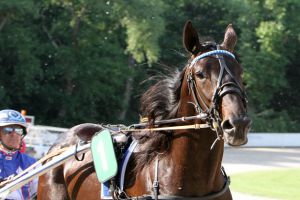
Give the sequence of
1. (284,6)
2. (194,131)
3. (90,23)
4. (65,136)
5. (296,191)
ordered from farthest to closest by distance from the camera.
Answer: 1. (284,6)
2. (90,23)
3. (296,191)
4. (65,136)
5. (194,131)

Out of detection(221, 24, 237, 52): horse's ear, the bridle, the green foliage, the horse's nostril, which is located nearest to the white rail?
the bridle

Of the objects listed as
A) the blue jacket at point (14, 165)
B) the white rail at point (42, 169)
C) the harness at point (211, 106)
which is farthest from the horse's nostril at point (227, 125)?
the blue jacket at point (14, 165)

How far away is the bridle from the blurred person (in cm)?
196

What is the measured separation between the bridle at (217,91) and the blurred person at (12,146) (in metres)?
1.96

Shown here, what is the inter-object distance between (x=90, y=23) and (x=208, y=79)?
25.3 metres

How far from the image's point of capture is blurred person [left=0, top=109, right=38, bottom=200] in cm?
539

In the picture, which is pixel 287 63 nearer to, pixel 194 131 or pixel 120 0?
pixel 120 0

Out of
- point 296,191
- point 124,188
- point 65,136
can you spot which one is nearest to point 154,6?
point 296,191

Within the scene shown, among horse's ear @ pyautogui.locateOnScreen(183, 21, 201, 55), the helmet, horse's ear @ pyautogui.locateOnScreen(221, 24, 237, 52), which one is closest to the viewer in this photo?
horse's ear @ pyautogui.locateOnScreen(183, 21, 201, 55)

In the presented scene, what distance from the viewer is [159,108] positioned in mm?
4566

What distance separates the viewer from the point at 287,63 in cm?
A: 3600

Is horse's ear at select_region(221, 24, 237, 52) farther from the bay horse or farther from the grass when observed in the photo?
the grass

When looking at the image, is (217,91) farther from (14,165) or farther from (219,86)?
(14,165)

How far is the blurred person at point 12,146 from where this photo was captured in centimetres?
539
